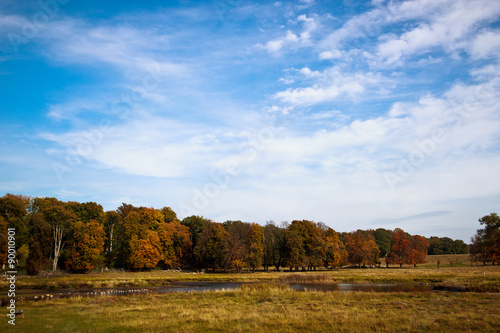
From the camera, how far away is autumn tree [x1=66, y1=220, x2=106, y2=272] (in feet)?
220

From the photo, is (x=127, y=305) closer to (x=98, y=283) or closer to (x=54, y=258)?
(x=98, y=283)

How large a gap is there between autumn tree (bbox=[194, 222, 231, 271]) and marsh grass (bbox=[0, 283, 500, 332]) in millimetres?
46857

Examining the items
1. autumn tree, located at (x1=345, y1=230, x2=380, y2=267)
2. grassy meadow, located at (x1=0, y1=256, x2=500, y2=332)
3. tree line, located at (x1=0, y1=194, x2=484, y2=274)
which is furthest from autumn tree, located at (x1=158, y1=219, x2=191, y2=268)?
grassy meadow, located at (x1=0, y1=256, x2=500, y2=332)

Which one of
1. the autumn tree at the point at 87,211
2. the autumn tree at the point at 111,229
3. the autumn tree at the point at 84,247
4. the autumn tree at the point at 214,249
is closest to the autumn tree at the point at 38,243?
the autumn tree at the point at 84,247

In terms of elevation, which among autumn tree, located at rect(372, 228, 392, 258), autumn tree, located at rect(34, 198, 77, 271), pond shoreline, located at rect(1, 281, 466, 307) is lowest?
autumn tree, located at rect(372, 228, 392, 258)

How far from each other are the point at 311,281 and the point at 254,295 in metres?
22.4

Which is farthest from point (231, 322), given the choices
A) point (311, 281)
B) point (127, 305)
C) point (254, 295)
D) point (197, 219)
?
Result: point (197, 219)

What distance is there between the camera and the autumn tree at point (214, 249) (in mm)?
74812

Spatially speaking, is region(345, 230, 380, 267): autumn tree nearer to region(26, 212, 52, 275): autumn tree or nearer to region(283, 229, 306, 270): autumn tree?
region(283, 229, 306, 270): autumn tree

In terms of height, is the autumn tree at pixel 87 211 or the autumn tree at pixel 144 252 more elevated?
the autumn tree at pixel 87 211

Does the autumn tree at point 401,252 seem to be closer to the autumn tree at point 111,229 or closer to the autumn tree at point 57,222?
the autumn tree at point 111,229

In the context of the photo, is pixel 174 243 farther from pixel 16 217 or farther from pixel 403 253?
pixel 403 253

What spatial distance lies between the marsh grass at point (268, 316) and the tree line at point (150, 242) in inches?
1612

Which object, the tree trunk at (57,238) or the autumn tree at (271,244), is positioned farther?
the autumn tree at (271,244)
